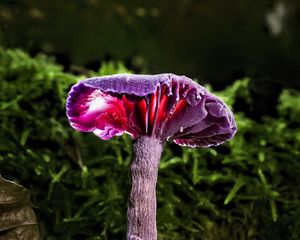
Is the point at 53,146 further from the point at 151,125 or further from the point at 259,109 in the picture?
the point at 259,109

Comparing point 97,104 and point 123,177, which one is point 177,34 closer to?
Answer: point 123,177

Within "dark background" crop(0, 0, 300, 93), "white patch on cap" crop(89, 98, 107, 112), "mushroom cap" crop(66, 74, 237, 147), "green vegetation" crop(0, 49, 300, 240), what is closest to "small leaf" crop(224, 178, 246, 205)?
"green vegetation" crop(0, 49, 300, 240)

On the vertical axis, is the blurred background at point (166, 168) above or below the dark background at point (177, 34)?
below

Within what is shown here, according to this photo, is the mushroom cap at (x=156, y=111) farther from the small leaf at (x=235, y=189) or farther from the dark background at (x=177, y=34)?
the dark background at (x=177, y=34)

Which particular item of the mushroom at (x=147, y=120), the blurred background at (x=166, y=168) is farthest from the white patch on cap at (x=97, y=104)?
the blurred background at (x=166, y=168)

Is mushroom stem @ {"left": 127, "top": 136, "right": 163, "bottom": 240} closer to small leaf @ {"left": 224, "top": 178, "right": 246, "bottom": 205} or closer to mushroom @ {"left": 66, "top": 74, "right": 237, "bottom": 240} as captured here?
mushroom @ {"left": 66, "top": 74, "right": 237, "bottom": 240}

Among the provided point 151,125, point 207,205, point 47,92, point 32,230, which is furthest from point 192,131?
point 47,92

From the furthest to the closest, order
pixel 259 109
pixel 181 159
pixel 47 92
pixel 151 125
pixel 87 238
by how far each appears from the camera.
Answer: pixel 259 109, pixel 47 92, pixel 181 159, pixel 87 238, pixel 151 125

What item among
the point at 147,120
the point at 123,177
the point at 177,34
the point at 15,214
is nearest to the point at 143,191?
the point at 147,120
